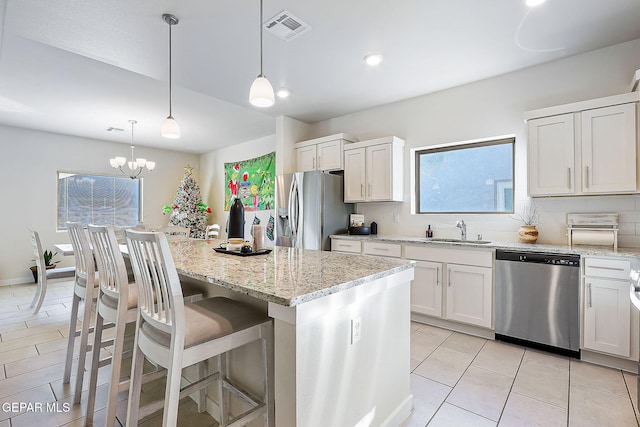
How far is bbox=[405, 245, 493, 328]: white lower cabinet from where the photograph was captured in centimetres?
289

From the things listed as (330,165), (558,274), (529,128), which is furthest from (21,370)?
(529,128)

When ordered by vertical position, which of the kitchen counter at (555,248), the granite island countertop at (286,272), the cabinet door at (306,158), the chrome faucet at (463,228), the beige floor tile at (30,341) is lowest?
the beige floor tile at (30,341)

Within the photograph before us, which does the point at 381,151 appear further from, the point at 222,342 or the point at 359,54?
the point at 222,342

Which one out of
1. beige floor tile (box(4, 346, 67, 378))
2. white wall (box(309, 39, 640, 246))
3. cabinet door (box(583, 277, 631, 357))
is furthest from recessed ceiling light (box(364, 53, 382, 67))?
beige floor tile (box(4, 346, 67, 378))

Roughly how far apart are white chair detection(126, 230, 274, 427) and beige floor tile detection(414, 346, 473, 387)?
1.41 m

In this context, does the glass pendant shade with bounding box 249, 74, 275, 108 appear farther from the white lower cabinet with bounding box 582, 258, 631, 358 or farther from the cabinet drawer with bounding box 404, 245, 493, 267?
the white lower cabinet with bounding box 582, 258, 631, 358

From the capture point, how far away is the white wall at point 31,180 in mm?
5191

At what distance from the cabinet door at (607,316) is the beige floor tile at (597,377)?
5.6 inches

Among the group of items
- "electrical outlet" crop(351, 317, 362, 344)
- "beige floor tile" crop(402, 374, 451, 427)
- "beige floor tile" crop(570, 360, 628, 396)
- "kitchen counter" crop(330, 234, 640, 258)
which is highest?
"kitchen counter" crop(330, 234, 640, 258)

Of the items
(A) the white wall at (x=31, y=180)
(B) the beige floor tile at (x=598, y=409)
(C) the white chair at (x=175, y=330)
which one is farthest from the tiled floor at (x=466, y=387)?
(A) the white wall at (x=31, y=180)

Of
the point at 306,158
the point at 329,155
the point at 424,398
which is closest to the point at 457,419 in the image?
the point at 424,398

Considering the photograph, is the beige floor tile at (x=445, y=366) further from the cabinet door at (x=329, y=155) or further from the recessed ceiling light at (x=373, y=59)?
the recessed ceiling light at (x=373, y=59)

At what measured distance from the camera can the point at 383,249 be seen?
11.6 feet

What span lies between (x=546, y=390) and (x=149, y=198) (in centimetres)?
739
